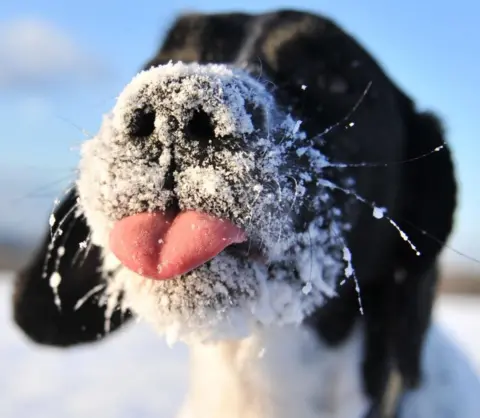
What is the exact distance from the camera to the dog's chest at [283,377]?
5.98ft

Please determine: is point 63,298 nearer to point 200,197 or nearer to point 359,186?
point 359,186

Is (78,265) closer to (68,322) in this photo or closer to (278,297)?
(68,322)

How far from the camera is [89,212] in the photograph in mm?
1329

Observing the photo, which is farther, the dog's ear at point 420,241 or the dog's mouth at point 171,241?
the dog's ear at point 420,241

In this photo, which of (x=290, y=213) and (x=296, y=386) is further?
(x=296, y=386)

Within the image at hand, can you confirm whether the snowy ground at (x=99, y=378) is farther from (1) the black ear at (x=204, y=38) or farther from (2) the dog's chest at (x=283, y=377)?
(1) the black ear at (x=204, y=38)

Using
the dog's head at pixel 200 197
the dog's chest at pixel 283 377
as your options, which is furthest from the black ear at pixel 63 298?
the dog's head at pixel 200 197

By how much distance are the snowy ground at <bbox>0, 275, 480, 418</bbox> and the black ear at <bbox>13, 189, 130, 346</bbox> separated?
0.51m

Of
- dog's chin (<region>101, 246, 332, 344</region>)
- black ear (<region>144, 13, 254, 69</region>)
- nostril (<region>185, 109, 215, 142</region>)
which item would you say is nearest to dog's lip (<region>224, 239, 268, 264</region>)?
dog's chin (<region>101, 246, 332, 344</region>)

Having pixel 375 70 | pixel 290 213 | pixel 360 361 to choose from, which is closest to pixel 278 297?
pixel 290 213

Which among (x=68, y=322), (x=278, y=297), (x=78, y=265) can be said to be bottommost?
(x=68, y=322)

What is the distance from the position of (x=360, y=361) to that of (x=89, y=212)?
98cm

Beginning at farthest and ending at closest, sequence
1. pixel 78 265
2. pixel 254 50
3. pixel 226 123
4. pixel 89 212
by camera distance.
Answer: pixel 78 265, pixel 254 50, pixel 89 212, pixel 226 123

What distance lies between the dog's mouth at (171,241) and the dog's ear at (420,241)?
3.12 feet
